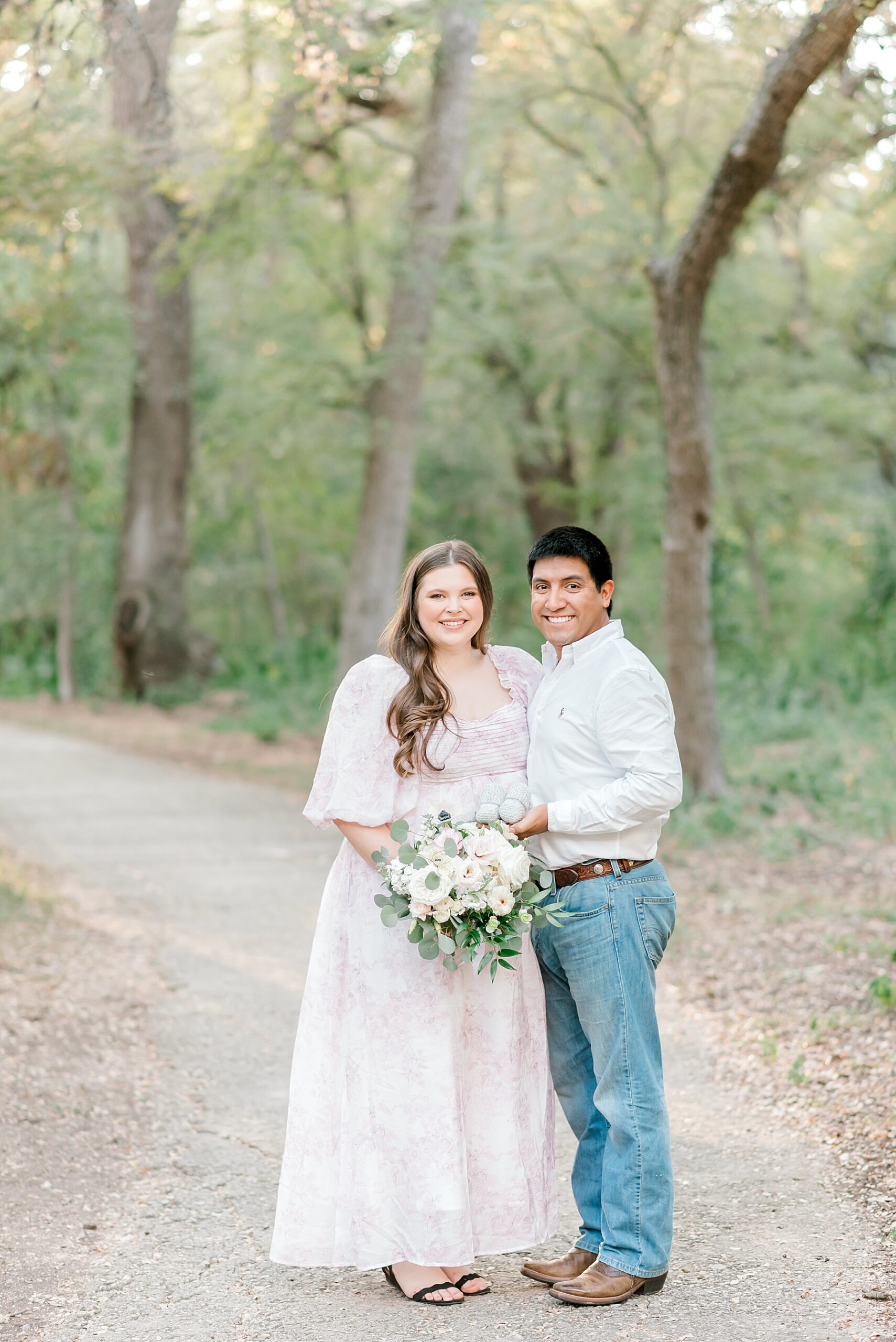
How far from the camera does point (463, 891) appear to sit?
3.26 metres

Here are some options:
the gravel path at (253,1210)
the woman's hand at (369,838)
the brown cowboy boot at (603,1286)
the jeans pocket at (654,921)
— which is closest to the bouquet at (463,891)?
the woman's hand at (369,838)

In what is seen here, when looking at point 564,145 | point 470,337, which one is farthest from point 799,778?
point 564,145

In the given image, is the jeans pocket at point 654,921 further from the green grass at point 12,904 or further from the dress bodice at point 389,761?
the green grass at point 12,904

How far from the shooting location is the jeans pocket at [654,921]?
11.4 ft

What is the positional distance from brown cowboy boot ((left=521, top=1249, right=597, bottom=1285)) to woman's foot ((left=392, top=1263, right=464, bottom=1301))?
229mm

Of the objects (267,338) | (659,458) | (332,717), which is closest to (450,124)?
(267,338)

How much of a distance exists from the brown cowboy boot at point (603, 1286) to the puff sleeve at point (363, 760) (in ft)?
4.45

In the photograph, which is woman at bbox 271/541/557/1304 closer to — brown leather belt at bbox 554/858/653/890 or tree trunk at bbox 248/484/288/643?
brown leather belt at bbox 554/858/653/890

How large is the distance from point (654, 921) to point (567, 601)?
3.02 ft

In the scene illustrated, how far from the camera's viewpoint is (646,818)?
341cm

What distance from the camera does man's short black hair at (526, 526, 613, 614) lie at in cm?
360

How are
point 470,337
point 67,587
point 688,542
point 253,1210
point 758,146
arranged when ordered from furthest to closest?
point 67,587
point 470,337
point 688,542
point 758,146
point 253,1210

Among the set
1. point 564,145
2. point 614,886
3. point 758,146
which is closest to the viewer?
point 614,886

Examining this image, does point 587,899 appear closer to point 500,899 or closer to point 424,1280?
point 500,899
